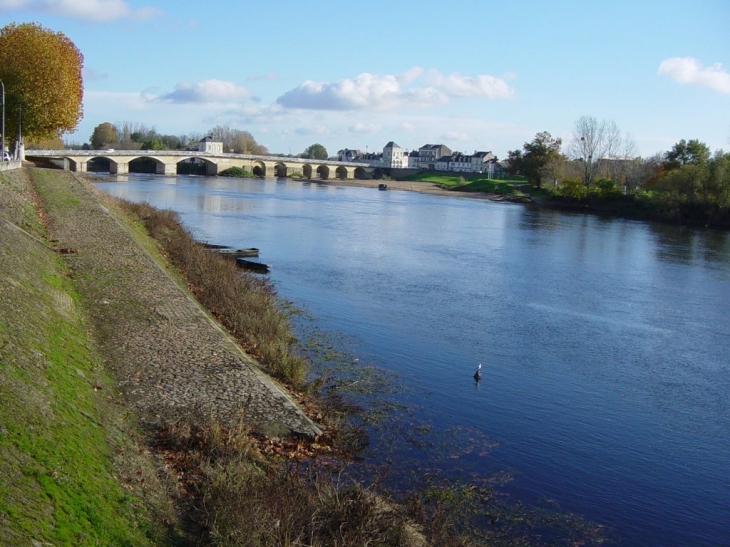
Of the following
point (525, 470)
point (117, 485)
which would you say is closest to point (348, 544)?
point (117, 485)

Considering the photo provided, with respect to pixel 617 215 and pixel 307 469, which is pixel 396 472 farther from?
pixel 617 215

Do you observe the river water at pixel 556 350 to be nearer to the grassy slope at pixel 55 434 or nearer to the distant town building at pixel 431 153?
the grassy slope at pixel 55 434

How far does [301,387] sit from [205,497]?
18.2ft

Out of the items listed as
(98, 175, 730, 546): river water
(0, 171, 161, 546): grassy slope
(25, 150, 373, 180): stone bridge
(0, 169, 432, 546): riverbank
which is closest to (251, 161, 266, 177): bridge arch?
(25, 150, 373, 180): stone bridge

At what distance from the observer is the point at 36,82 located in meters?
43.0

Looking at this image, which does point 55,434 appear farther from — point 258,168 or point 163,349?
point 258,168

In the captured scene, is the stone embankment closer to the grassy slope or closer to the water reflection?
the grassy slope

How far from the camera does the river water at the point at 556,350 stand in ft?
38.4

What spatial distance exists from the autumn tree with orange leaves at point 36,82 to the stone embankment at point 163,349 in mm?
25176

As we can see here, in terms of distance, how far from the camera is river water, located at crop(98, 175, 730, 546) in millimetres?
11703

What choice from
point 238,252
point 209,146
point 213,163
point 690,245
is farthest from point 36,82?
point 209,146

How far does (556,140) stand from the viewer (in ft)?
313

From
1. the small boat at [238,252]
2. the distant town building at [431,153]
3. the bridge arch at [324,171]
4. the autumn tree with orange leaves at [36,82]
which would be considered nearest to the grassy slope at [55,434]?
the small boat at [238,252]

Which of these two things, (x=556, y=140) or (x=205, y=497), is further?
(x=556, y=140)
